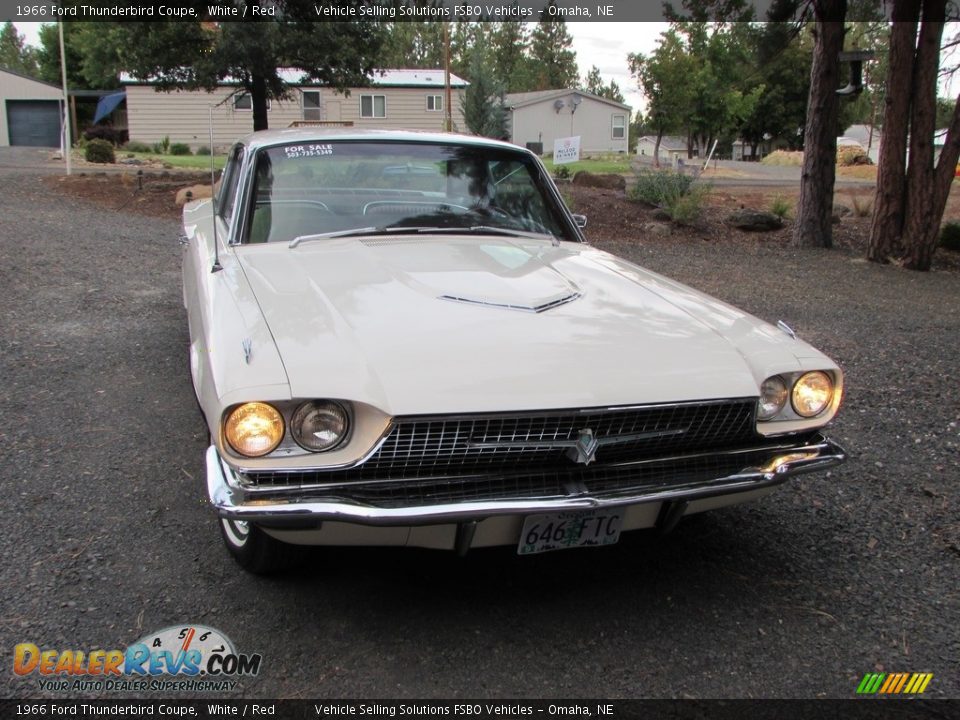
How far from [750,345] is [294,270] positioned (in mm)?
1699

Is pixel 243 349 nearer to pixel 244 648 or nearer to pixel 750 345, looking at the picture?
pixel 244 648

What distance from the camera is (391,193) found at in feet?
13.0

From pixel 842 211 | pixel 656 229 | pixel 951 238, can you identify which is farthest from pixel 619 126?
pixel 951 238

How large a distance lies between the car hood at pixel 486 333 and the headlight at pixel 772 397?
0.07m

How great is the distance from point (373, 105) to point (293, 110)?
390 centimetres

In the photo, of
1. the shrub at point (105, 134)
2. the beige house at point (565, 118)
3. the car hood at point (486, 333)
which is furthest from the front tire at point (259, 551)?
the beige house at point (565, 118)

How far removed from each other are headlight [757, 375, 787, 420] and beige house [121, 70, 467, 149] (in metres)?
33.0

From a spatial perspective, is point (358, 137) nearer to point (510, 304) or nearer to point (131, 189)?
point (510, 304)

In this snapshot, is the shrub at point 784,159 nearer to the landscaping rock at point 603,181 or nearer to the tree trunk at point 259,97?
the landscaping rock at point 603,181

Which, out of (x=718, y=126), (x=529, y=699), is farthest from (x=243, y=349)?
(x=718, y=126)

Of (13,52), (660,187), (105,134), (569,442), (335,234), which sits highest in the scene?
(13,52)

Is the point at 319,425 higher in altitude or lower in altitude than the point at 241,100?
lower

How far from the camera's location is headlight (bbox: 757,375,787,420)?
107 inches

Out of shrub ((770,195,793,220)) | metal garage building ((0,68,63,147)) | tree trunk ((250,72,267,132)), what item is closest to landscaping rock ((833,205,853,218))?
shrub ((770,195,793,220))
